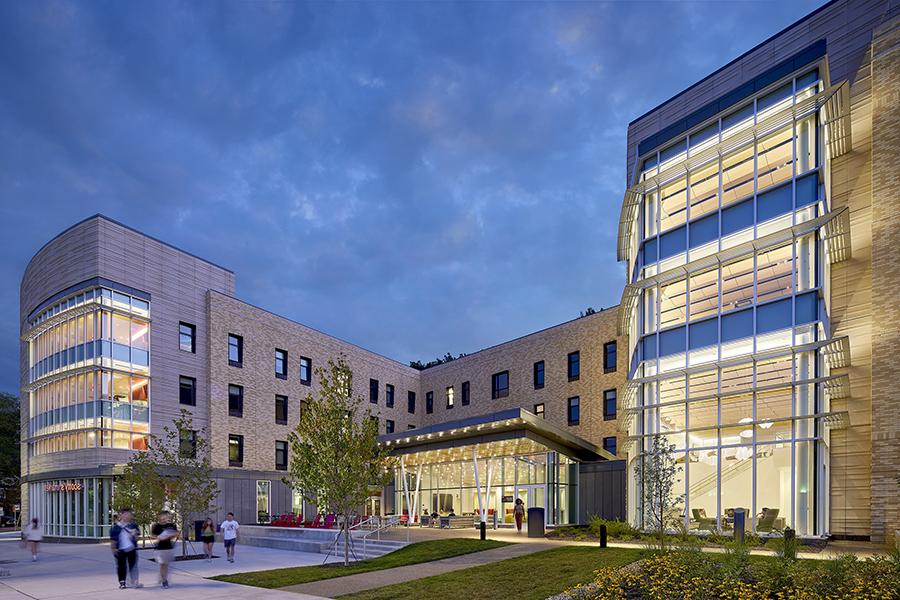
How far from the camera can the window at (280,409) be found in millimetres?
44594

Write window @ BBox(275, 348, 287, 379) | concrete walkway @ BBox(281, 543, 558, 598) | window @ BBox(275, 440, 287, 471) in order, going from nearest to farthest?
concrete walkway @ BBox(281, 543, 558, 598) → window @ BBox(275, 440, 287, 471) → window @ BBox(275, 348, 287, 379)

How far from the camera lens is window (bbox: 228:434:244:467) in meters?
40.5

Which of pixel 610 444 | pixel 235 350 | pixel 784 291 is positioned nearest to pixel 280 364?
pixel 235 350

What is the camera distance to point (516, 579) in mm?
16062

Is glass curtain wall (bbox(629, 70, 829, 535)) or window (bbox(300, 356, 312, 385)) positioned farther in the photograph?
window (bbox(300, 356, 312, 385))

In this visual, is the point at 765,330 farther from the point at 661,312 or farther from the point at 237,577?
the point at 237,577

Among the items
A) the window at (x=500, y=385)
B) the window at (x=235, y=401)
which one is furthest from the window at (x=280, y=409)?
the window at (x=500, y=385)

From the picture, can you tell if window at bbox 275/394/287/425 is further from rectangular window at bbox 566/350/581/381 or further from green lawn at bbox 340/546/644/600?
green lawn at bbox 340/546/644/600

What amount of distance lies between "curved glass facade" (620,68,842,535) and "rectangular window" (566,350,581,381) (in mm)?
12369

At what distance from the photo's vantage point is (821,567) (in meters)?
12.0

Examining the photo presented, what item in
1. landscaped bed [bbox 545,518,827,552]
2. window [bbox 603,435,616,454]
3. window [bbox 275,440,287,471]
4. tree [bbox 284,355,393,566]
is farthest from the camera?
window [bbox 275,440,287,471]

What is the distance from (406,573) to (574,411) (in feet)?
74.1

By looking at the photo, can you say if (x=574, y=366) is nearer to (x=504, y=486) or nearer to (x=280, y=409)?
(x=504, y=486)

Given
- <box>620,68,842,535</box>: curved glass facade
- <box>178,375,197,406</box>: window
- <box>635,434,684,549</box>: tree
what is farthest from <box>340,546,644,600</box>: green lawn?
<box>178,375,197,406</box>: window
